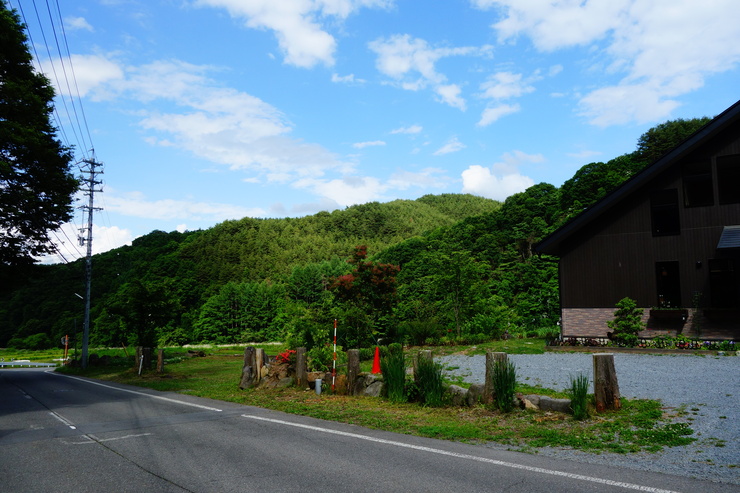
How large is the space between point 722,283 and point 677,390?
12.4 metres

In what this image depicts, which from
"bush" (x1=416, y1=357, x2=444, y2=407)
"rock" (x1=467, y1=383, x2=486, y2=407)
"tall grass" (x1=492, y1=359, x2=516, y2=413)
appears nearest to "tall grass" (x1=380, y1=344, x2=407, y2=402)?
"bush" (x1=416, y1=357, x2=444, y2=407)

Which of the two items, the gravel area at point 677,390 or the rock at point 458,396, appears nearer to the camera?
the gravel area at point 677,390

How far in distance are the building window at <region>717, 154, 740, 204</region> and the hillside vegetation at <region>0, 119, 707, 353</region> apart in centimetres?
1087

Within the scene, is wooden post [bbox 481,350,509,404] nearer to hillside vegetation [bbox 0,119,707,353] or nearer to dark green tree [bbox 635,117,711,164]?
hillside vegetation [bbox 0,119,707,353]

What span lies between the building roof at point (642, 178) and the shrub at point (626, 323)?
382cm

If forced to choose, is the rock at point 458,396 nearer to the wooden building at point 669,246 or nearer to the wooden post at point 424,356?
the wooden post at point 424,356

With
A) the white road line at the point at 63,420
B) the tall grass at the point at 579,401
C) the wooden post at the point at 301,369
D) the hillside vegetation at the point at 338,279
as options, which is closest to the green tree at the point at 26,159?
the hillside vegetation at the point at 338,279

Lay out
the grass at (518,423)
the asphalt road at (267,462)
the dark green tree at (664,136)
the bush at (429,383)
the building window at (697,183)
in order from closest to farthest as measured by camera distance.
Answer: the asphalt road at (267,462), the grass at (518,423), the bush at (429,383), the building window at (697,183), the dark green tree at (664,136)

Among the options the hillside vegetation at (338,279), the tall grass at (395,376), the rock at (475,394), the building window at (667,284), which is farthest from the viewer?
the hillside vegetation at (338,279)

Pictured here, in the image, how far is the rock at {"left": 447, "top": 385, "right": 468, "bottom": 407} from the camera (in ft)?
30.9

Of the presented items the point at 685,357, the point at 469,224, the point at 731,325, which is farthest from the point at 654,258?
the point at 469,224

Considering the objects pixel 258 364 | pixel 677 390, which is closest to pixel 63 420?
pixel 258 364

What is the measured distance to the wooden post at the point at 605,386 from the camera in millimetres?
7923

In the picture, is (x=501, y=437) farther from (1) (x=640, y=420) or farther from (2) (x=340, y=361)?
(2) (x=340, y=361)
